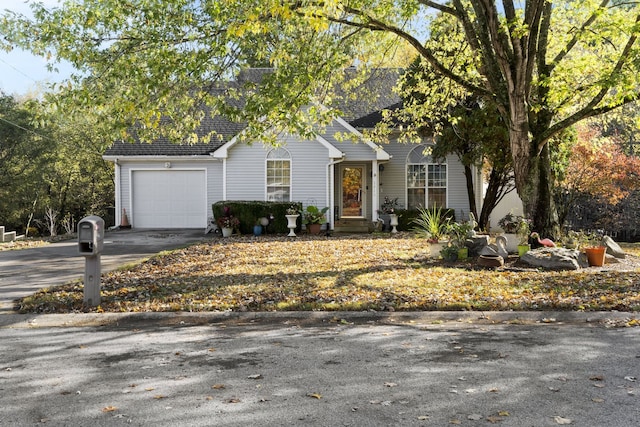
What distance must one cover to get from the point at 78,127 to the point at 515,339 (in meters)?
29.7

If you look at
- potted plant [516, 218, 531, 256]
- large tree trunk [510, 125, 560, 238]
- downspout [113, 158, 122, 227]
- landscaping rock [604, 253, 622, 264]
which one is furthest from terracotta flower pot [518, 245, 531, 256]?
downspout [113, 158, 122, 227]

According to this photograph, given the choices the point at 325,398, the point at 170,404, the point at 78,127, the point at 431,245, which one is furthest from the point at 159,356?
the point at 78,127

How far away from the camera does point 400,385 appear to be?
4.32m

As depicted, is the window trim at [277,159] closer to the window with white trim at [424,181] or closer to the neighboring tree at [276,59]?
the window with white trim at [424,181]

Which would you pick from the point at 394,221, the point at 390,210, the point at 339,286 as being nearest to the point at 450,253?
the point at 339,286

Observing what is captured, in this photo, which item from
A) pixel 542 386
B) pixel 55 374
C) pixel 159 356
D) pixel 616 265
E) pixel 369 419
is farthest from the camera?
pixel 616 265

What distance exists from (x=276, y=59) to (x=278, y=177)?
11.9 meters

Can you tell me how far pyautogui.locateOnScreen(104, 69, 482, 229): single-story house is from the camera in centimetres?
2056

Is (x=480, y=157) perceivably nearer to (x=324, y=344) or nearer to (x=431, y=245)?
(x=431, y=245)

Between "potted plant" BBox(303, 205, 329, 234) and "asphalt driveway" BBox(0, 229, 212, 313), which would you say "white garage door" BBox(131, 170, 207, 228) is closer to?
"asphalt driveway" BBox(0, 229, 212, 313)

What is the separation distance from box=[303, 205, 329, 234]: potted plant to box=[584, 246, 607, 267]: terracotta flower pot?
9.91 metres

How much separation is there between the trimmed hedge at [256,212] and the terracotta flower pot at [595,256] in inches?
420

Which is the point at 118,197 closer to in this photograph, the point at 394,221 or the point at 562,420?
the point at 394,221

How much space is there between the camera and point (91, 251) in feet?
24.0
